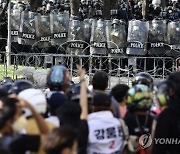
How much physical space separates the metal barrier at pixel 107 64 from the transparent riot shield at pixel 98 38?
168cm

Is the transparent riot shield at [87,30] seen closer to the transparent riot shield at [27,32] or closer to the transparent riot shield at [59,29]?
the transparent riot shield at [59,29]

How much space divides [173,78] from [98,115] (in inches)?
37.6

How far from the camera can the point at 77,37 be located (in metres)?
16.6

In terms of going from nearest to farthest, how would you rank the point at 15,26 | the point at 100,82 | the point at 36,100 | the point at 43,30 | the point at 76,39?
1. the point at 36,100
2. the point at 100,82
3. the point at 76,39
4. the point at 43,30
5. the point at 15,26

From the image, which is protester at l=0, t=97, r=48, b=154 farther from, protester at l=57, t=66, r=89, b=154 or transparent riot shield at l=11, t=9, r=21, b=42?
transparent riot shield at l=11, t=9, r=21, b=42

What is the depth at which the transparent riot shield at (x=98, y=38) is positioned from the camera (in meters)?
15.8

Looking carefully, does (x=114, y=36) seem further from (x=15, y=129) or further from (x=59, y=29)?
(x=15, y=129)

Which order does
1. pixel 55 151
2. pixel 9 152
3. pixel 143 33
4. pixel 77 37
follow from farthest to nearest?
pixel 77 37 < pixel 143 33 < pixel 9 152 < pixel 55 151

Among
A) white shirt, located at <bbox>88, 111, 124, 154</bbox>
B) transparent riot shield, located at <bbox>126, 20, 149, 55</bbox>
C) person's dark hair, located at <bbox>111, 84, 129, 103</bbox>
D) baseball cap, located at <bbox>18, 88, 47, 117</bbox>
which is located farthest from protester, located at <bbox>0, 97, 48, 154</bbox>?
transparent riot shield, located at <bbox>126, 20, 149, 55</bbox>

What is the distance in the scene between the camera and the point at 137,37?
1555 centimetres

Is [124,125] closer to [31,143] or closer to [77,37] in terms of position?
[31,143]

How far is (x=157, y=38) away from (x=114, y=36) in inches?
51.9


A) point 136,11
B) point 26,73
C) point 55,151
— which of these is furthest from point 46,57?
point 55,151

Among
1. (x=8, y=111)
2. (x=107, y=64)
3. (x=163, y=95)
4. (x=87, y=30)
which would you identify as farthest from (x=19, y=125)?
(x=87, y=30)
